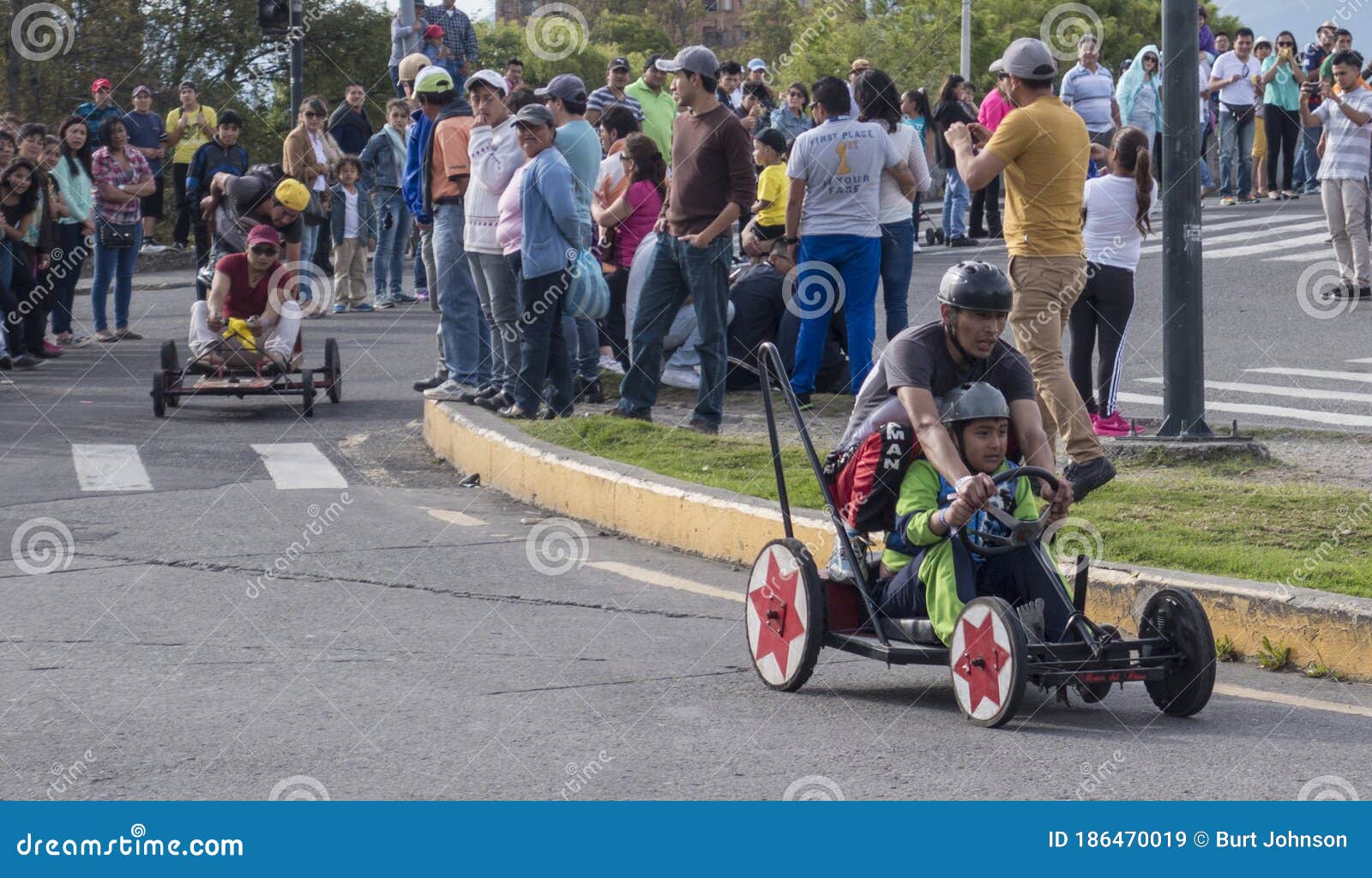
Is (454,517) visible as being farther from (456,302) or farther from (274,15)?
(274,15)

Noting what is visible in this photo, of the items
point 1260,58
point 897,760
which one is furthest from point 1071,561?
point 1260,58

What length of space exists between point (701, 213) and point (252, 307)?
4238mm

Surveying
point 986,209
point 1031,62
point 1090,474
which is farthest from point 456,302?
point 986,209

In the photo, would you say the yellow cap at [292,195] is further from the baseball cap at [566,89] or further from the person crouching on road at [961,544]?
the person crouching on road at [961,544]

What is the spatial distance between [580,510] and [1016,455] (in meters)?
3.66

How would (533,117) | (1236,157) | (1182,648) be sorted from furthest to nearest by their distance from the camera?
(1236,157)
(533,117)
(1182,648)

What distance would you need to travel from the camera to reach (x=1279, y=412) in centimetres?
1206

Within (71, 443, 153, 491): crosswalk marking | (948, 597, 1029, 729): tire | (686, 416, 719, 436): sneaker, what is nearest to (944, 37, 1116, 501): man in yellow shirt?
(686, 416, 719, 436): sneaker

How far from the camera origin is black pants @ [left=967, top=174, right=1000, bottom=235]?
71.9ft

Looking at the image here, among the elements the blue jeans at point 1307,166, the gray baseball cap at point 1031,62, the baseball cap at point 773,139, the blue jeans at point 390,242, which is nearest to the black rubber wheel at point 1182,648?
the gray baseball cap at point 1031,62

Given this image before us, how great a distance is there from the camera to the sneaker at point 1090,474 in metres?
6.71

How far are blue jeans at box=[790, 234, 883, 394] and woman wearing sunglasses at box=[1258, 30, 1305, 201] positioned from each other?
1243 cm

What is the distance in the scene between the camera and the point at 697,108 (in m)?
10.4
